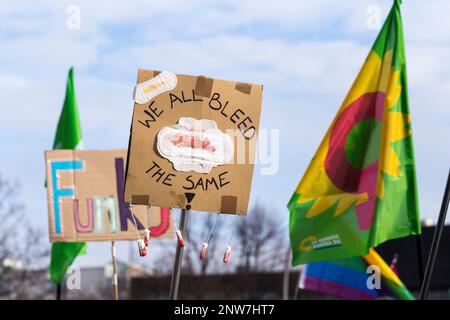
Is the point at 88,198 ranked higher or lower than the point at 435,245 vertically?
higher

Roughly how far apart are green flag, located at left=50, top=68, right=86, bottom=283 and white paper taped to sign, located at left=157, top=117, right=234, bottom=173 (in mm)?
7918

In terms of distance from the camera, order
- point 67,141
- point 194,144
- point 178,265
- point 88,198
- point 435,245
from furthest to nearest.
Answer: point 67,141 < point 88,198 < point 435,245 < point 194,144 < point 178,265

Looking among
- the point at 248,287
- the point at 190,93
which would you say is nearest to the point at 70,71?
the point at 190,93

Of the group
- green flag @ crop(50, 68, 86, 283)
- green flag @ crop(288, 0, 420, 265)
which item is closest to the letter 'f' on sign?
green flag @ crop(50, 68, 86, 283)

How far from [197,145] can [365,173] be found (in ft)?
15.5

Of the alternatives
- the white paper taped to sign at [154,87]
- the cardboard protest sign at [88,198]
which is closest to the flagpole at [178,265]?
the white paper taped to sign at [154,87]

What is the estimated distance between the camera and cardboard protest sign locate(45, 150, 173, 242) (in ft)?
39.5

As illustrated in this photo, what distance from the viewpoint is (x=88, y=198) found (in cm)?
1224

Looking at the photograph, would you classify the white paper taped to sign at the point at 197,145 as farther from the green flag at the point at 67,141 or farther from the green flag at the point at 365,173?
the green flag at the point at 67,141

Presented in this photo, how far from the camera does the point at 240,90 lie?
682 centimetres

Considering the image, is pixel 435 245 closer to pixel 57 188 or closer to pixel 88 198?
pixel 88 198

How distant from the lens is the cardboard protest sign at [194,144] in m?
6.72

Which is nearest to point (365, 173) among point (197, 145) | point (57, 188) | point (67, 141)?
point (57, 188)

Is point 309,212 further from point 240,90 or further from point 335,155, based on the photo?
point 240,90
